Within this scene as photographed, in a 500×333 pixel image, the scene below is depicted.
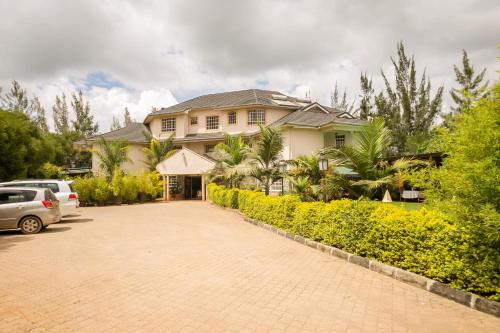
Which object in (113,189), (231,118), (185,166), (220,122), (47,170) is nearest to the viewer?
(113,189)

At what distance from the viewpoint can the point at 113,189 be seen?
22.9 m

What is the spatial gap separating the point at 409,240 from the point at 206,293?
4045 millimetres

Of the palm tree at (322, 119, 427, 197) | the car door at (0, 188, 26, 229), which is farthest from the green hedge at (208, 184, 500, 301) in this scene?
the car door at (0, 188, 26, 229)

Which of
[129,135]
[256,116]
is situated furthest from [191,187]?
[129,135]

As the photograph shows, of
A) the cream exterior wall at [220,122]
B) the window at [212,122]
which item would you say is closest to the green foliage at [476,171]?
the cream exterior wall at [220,122]

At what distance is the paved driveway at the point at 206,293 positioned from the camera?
160 inches

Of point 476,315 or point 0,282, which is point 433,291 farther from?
point 0,282

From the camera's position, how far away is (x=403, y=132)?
33.1 m

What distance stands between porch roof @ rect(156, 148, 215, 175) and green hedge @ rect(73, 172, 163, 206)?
7.18 ft

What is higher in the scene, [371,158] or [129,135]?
[129,135]

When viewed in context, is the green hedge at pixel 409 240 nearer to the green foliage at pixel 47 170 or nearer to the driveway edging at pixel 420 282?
the driveway edging at pixel 420 282

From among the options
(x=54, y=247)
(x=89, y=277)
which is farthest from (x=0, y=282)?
(x=54, y=247)

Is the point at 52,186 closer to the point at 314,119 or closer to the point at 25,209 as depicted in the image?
the point at 25,209

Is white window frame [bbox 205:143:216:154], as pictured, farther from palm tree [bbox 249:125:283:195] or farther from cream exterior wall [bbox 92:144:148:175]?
palm tree [bbox 249:125:283:195]
